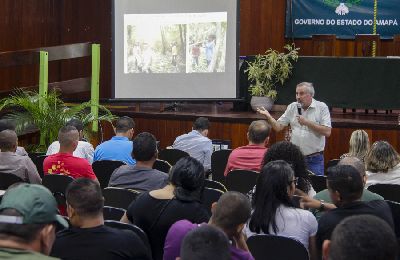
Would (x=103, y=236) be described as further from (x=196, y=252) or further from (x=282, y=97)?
(x=282, y=97)

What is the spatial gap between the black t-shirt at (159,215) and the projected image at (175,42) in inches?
272

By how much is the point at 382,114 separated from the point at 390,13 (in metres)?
2.92

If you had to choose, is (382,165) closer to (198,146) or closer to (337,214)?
(337,214)

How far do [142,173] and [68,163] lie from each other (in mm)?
896

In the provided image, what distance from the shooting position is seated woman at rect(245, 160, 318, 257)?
3.94 meters

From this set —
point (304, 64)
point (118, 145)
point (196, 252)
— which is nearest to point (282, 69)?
point (304, 64)

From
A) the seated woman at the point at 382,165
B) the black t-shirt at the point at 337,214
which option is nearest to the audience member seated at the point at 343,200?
the black t-shirt at the point at 337,214

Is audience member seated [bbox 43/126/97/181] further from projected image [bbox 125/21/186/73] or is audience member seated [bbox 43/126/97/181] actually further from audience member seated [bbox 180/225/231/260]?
projected image [bbox 125/21/186/73]

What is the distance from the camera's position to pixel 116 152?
22.2 ft

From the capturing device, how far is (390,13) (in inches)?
501

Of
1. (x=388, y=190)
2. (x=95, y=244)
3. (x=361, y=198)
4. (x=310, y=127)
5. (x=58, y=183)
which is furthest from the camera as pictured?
(x=310, y=127)

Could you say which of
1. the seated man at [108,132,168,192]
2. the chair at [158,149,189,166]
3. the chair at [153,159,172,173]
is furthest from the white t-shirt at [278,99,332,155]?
the seated man at [108,132,168,192]

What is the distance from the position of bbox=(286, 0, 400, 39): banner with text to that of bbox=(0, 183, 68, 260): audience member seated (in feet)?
35.8

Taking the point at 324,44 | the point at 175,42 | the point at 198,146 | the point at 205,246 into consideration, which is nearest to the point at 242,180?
the point at 198,146
